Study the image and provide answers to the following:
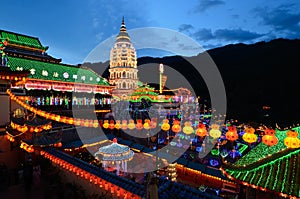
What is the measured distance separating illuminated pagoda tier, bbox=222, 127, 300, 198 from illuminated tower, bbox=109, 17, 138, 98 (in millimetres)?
47056

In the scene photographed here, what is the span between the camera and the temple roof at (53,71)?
18.5 metres

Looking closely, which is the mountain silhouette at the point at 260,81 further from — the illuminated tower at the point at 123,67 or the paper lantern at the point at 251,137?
the paper lantern at the point at 251,137

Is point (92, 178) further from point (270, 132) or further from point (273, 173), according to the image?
point (270, 132)

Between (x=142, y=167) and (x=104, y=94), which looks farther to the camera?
(x=104, y=94)

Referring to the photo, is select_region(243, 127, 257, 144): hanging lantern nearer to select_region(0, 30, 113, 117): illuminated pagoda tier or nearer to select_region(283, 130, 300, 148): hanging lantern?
select_region(283, 130, 300, 148): hanging lantern

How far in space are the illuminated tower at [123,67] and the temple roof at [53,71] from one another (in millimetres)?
25862

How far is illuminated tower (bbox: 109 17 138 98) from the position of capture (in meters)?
53.0

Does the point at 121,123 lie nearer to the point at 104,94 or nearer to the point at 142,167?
the point at 142,167

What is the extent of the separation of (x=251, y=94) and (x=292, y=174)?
60307 mm

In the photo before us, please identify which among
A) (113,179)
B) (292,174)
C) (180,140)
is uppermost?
(292,174)

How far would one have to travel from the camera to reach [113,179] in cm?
686

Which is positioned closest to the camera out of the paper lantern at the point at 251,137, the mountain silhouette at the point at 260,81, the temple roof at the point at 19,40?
the paper lantern at the point at 251,137

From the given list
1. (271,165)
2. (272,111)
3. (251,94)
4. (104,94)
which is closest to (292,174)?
(271,165)

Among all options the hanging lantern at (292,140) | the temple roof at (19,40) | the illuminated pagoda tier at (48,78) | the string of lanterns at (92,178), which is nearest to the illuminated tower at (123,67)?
the illuminated pagoda tier at (48,78)
